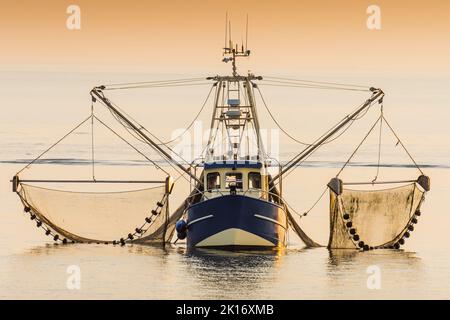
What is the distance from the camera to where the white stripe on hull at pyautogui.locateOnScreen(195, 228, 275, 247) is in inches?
2135

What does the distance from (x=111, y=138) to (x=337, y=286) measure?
116434mm

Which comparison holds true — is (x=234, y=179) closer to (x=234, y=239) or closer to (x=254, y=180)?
(x=254, y=180)

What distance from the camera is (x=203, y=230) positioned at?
180 ft

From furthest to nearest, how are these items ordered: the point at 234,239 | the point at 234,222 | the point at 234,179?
the point at 234,179 < the point at 234,239 < the point at 234,222

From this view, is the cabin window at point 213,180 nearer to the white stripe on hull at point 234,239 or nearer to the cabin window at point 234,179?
the cabin window at point 234,179

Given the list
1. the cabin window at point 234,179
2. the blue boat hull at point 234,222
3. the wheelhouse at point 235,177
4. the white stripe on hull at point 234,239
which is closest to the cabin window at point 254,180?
the wheelhouse at point 235,177

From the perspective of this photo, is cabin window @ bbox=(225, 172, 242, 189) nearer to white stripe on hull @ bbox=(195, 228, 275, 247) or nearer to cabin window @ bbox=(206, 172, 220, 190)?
cabin window @ bbox=(206, 172, 220, 190)

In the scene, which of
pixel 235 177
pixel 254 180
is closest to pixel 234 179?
pixel 235 177

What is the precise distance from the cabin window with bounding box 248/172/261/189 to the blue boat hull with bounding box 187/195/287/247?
50.7 inches

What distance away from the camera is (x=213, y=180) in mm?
56250

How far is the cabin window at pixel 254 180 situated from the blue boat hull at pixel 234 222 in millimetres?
1287

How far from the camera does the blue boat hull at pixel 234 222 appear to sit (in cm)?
5378

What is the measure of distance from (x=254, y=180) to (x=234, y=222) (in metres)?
2.81

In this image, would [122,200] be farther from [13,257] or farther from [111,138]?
[111,138]
